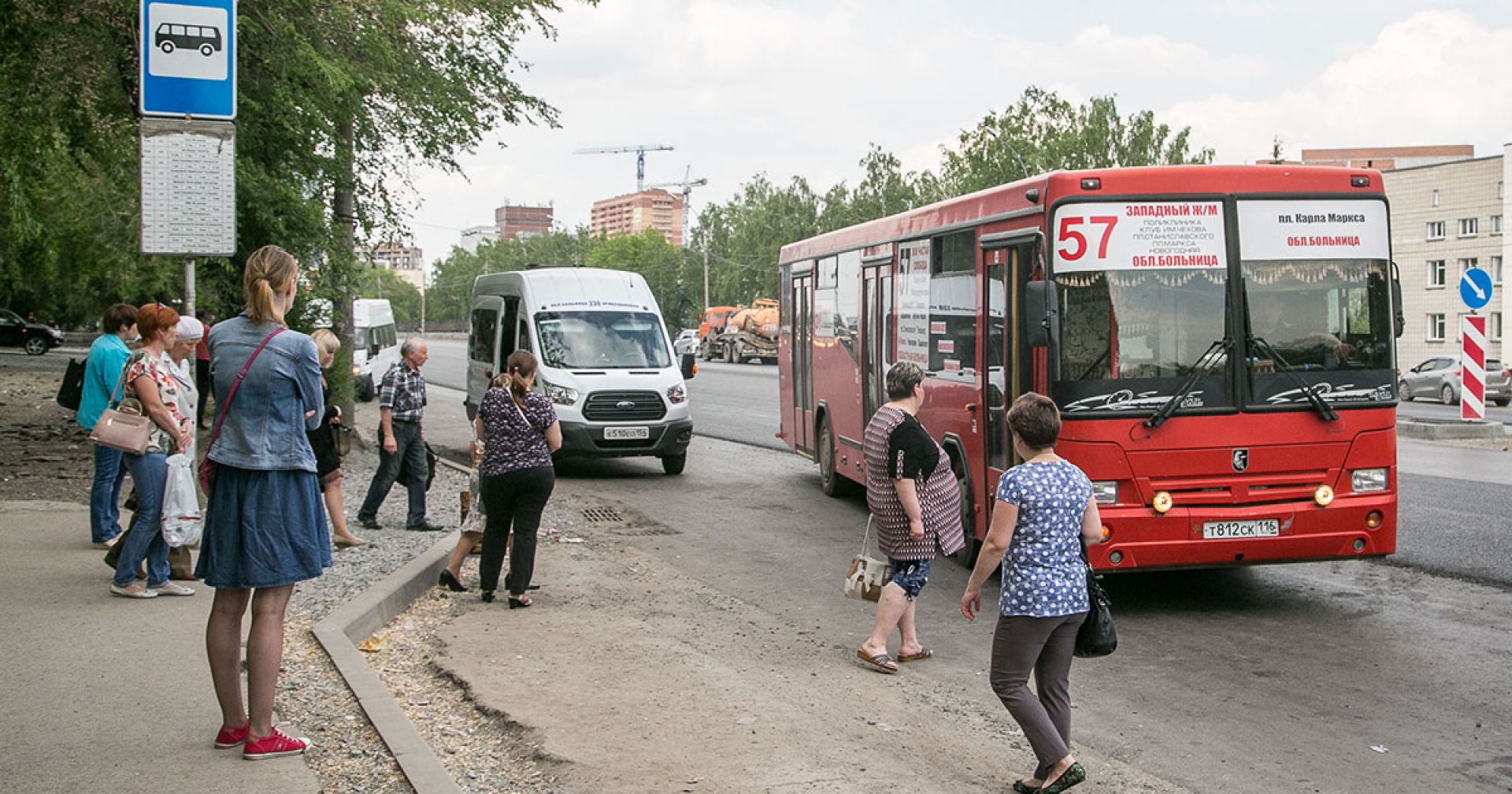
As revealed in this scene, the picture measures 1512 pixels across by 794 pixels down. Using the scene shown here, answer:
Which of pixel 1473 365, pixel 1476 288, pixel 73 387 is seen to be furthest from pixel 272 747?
pixel 1473 365

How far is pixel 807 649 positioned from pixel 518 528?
85.1 inches

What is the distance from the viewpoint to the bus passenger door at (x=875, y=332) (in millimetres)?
13008

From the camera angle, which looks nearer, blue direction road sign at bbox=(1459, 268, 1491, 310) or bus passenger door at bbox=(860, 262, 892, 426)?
bus passenger door at bbox=(860, 262, 892, 426)

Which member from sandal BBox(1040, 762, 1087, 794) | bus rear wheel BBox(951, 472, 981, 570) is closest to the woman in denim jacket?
sandal BBox(1040, 762, 1087, 794)

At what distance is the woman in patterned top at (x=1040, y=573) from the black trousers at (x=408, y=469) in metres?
7.57

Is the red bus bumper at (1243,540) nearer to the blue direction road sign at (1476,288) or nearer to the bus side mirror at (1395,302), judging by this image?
the bus side mirror at (1395,302)

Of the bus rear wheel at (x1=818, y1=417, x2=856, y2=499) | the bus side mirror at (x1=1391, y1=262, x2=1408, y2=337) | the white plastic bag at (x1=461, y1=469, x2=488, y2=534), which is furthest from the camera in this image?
the bus rear wheel at (x1=818, y1=417, x2=856, y2=499)

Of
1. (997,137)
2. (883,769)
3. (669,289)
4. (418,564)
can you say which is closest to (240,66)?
(418,564)

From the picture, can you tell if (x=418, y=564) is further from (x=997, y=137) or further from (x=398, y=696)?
(x=997, y=137)

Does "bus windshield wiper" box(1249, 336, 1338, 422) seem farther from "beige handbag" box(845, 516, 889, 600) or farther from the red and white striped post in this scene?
the red and white striped post

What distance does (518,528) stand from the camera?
921cm

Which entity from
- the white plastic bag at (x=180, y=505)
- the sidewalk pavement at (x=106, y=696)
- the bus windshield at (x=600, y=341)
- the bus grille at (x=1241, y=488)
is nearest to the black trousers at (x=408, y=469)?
the sidewalk pavement at (x=106, y=696)

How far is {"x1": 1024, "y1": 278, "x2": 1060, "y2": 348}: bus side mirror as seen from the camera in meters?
8.79

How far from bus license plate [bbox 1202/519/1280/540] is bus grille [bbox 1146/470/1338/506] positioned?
5.1 inches
